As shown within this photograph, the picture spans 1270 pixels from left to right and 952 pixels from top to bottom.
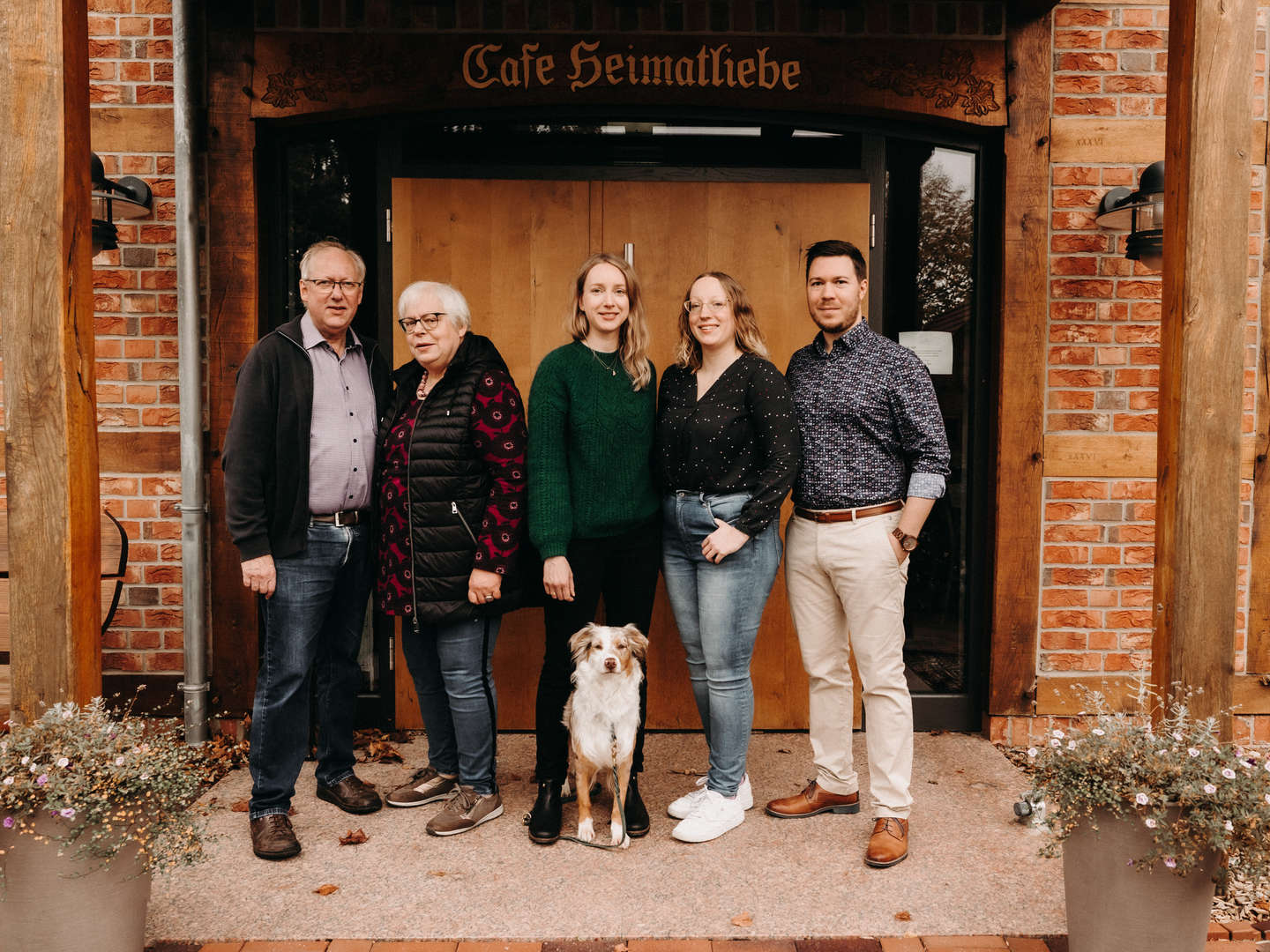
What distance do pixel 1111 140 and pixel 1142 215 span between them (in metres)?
0.43

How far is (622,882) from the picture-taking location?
117 inches

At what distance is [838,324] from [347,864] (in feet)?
8.33

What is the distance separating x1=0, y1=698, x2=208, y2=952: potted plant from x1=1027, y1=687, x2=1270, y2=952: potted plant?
249cm

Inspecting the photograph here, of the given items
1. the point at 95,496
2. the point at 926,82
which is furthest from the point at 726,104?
the point at 95,496

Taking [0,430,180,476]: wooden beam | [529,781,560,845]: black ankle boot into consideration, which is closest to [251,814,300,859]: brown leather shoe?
[529,781,560,845]: black ankle boot

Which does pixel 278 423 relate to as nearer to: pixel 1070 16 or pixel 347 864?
pixel 347 864

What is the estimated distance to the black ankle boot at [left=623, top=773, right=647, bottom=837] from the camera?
3.28m

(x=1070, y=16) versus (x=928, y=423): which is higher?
(x=1070, y=16)

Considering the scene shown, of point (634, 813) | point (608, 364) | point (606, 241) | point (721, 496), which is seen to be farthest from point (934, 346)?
point (634, 813)

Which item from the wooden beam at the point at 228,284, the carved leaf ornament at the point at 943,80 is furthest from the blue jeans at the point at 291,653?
the carved leaf ornament at the point at 943,80

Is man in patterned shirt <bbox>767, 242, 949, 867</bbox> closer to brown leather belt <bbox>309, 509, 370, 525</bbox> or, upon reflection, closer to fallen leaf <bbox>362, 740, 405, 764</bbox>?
brown leather belt <bbox>309, 509, 370, 525</bbox>

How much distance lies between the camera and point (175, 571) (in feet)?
13.4

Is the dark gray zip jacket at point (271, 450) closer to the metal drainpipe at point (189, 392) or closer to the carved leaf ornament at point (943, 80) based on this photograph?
the metal drainpipe at point (189, 392)

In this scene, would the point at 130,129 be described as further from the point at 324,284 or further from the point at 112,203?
the point at 324,284
